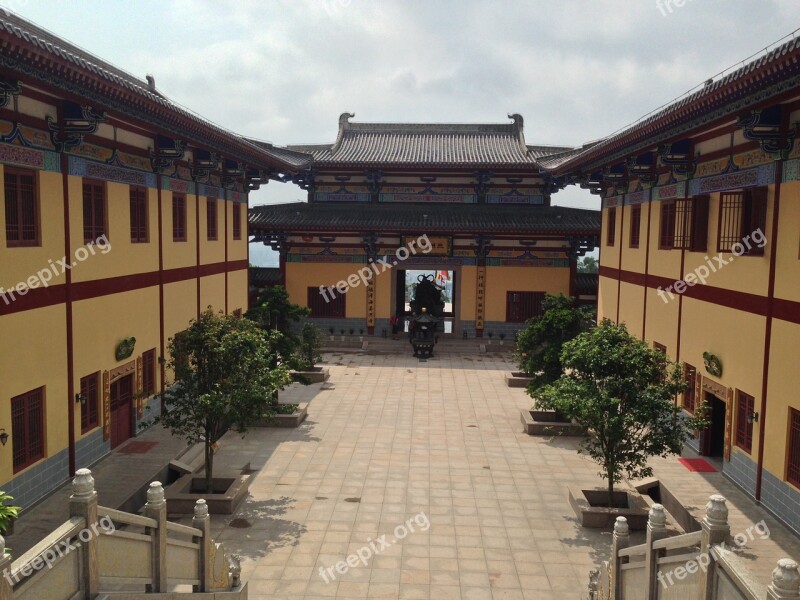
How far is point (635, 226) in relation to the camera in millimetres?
19234

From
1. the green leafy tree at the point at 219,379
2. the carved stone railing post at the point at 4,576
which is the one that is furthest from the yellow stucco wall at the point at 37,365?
the carved stone railing post at the point at 4,576

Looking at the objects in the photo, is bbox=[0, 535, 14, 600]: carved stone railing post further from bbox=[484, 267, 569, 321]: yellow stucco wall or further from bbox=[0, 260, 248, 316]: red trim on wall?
bbox=[484, 267, 569, 321]: yellow stucco wall

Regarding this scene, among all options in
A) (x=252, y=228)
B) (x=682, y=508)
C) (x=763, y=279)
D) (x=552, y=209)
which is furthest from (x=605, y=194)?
(x=252, y=228)

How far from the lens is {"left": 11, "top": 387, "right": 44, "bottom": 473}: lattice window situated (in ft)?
34.8

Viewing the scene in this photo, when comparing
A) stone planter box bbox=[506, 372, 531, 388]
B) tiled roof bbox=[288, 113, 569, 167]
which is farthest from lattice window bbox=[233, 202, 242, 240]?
stone planter box bbox=[506, 372, 531, 388]

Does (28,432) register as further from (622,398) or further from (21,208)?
(622,398)

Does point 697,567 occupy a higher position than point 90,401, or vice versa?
point 697,567

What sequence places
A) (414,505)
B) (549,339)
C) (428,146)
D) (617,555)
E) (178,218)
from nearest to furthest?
(617,555), (414,505), (549,339), (178,218), (428,146)

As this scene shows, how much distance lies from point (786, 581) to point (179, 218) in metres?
15.7

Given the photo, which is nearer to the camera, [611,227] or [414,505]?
[414,505]


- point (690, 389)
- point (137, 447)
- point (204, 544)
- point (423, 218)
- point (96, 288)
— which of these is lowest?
point (137, 447)

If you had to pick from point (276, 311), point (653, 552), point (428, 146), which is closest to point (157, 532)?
point (653, 552)

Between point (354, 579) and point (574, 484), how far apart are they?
573cm

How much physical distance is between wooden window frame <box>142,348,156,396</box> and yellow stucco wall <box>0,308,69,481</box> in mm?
3528
